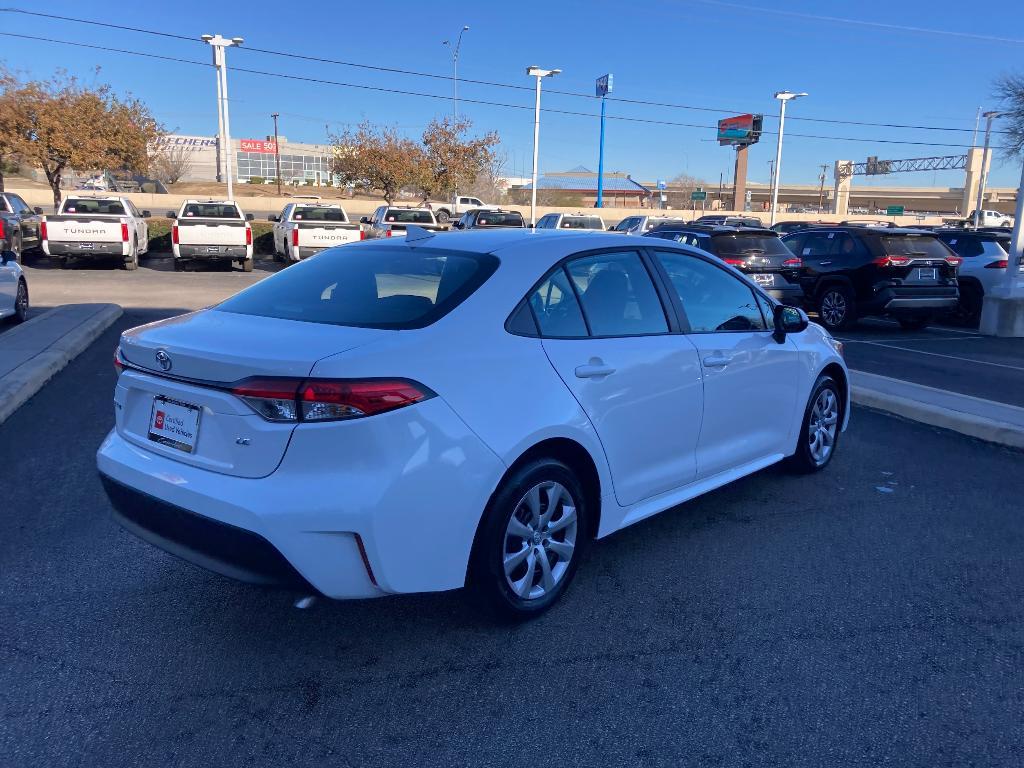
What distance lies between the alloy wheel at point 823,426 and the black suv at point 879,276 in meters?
8.48

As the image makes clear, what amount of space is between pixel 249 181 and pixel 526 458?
99171 mm

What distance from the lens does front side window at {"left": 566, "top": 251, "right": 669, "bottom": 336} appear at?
4031 millimetres

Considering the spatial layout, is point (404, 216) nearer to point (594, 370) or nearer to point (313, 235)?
point (313, 235)

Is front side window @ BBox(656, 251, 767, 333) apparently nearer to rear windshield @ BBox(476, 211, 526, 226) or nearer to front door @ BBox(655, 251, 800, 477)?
front door @ BBox(655, 251, 800, 477)

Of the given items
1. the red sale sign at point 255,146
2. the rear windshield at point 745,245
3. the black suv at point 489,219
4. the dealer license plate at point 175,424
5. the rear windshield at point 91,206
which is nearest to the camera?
the dealer license plate at point 175,424

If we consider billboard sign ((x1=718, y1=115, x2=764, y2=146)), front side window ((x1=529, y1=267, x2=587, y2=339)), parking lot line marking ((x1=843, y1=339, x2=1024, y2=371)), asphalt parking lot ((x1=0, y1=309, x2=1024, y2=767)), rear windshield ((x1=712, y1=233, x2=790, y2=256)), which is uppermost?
billboard sign ((x1=718, y1=115, x2=764, y2=146))

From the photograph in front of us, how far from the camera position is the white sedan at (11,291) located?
10.6 m

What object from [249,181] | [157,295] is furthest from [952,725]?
[249,181]

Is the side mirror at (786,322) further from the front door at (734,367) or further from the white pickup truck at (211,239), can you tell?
the white pickup truck at (211,239)

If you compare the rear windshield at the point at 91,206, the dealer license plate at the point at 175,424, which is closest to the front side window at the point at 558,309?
the dealer license plate at the point at 175,424

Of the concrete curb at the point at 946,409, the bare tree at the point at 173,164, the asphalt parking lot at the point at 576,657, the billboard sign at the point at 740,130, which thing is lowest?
the asphalt parking lot at the point at 576,657

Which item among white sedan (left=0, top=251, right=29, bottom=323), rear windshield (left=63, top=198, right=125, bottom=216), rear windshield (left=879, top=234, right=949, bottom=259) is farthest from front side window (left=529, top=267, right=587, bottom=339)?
rear windshield (left=63, top=198, right=125, bottom=216)

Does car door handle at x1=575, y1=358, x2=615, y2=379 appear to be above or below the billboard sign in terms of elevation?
below

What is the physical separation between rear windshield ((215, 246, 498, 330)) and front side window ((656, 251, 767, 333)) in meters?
1.28
